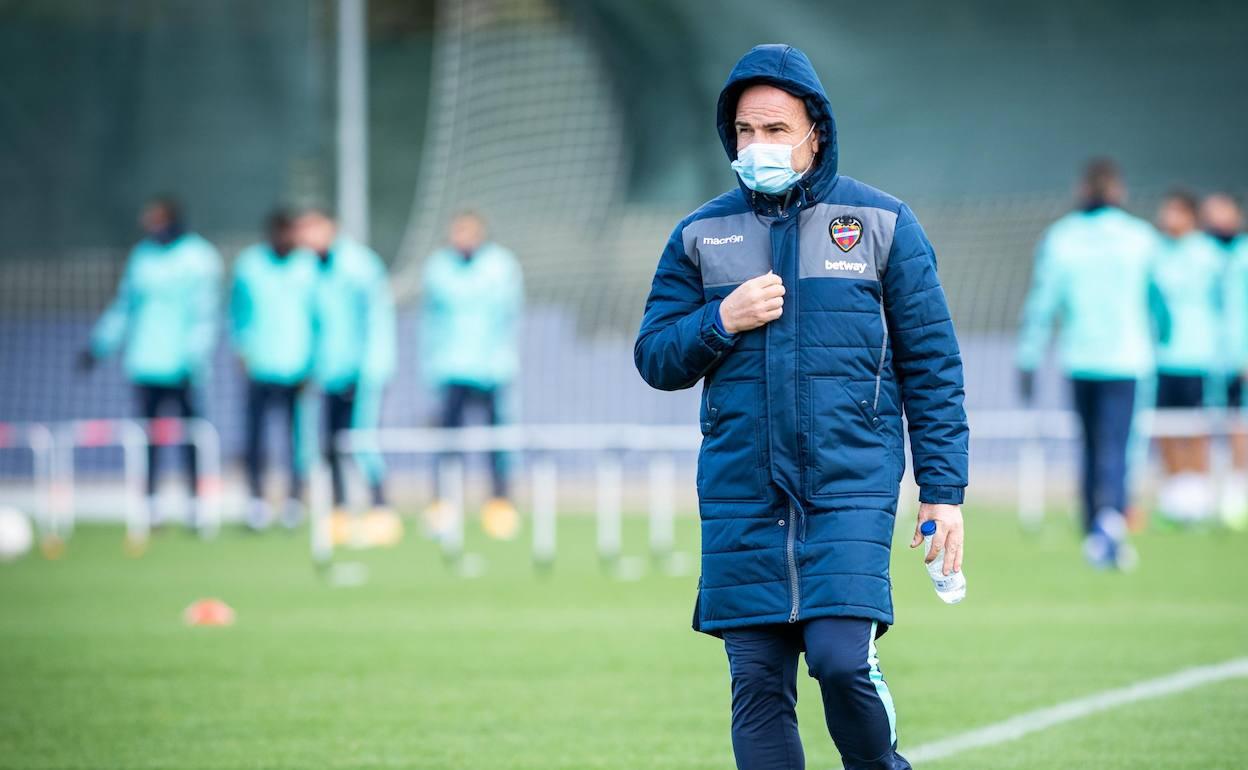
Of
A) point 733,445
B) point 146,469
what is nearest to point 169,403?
point 146,469

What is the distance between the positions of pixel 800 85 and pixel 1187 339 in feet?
39.7

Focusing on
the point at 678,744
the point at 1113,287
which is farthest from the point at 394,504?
the point at 678,744

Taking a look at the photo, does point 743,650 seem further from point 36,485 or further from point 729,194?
point 36,485

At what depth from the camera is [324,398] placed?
54.4 feet

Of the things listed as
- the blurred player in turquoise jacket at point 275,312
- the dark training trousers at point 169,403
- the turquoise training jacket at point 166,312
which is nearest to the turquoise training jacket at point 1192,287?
the blurred player in turquoise jacket at point 275,312

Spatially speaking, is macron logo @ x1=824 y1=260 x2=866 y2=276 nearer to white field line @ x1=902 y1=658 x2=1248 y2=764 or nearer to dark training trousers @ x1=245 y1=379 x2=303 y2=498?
white field line @ x1=902 y1=658 x2=1248 y2=764

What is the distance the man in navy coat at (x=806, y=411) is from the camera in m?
4.84

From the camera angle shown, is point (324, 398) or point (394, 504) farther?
point (394, 504)

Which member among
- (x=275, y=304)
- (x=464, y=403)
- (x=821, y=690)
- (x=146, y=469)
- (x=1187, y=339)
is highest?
(x=275, y=304)

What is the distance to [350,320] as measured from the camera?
648 inches

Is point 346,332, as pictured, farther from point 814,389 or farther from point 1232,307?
point 814,389

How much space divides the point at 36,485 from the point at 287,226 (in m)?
5.59

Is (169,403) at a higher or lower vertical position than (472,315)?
lower

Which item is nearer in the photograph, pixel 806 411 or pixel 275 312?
pixel 806 411
